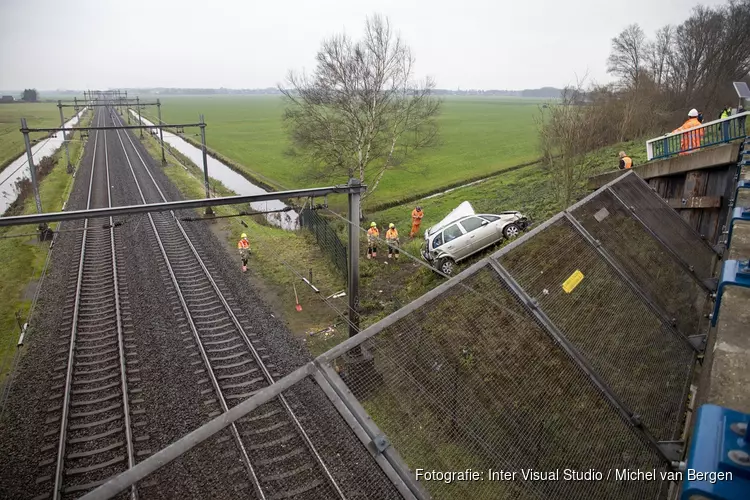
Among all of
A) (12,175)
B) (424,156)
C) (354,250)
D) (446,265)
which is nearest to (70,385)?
(354,250)

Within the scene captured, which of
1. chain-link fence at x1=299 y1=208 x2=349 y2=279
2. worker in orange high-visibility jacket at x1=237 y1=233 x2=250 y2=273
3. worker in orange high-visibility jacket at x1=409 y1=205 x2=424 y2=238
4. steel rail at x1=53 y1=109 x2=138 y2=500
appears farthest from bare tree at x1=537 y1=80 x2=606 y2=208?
steel rail at x1=53 y1=109 x2=138 y2=500

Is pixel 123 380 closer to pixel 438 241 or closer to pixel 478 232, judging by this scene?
pixel 438 241

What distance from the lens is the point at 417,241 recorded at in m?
19.0

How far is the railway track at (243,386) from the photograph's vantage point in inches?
261

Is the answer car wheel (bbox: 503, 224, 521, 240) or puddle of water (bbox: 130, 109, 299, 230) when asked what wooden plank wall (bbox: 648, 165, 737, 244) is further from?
puddle of water (bbox: 130, 109, 299, 230)

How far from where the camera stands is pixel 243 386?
931 centimetres

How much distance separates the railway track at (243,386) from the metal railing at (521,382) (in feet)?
2.58

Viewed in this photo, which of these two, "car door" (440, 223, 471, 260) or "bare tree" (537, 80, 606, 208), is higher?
"bare tree" (537, 80, 606, 208)

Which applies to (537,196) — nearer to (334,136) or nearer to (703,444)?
(334,136)

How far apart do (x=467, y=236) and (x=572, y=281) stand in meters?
9.50

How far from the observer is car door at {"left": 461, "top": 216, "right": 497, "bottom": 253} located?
576 inches

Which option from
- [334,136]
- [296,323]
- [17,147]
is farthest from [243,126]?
[296,323]

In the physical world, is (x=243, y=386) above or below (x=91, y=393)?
above

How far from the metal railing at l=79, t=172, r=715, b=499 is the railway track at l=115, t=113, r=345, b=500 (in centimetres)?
79
